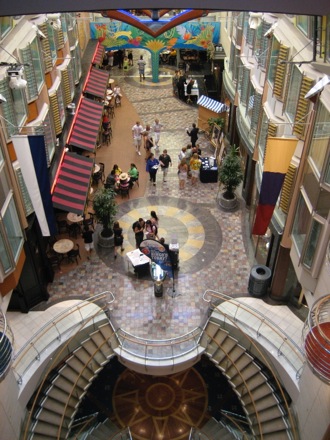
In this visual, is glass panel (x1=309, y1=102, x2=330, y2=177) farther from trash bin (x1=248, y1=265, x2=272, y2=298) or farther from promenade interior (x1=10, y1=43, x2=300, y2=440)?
promenade interior (x1=10, y1=43, x2=300, y2=440)

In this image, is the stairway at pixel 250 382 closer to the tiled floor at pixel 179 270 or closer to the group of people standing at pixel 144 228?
the tiled floor at pixel 179 270

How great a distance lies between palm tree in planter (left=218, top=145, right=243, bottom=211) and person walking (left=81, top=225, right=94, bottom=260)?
652 centimetres

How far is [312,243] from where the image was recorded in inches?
454

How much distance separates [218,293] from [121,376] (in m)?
4.84

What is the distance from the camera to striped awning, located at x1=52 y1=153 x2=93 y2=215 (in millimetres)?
17984

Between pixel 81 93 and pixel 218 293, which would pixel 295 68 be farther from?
pixel 81 93

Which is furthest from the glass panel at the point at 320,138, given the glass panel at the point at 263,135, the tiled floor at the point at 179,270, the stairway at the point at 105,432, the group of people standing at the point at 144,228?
the stairway at the point at 105,432

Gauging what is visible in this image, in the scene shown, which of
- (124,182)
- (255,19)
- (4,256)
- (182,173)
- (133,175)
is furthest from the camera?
(182,173)

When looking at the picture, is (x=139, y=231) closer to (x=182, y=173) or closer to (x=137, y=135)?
(x=182, y=173)

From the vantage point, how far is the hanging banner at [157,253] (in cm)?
1559

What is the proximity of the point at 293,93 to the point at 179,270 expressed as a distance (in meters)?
7.96

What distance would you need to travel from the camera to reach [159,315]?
51.0ft

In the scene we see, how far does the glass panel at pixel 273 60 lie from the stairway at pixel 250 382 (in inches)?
357

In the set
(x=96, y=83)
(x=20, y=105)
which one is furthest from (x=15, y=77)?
(x=96, y=83)
